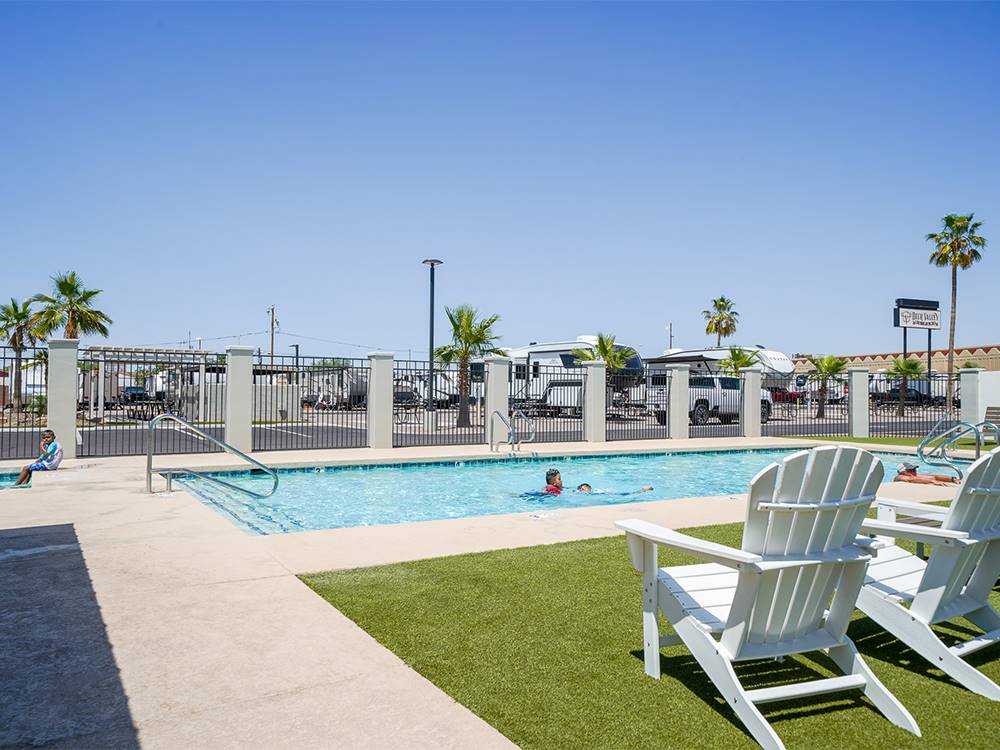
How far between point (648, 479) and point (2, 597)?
38.9 feet

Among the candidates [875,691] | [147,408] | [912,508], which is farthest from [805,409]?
[875,691]

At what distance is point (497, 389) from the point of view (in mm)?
17719

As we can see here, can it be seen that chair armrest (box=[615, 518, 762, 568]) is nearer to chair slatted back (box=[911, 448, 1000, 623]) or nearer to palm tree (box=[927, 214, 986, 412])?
chair slatted back (box=[911, 448, 1000, 623])

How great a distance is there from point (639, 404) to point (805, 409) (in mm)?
14680

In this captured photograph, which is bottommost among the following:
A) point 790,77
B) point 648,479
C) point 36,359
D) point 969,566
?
point 648,479

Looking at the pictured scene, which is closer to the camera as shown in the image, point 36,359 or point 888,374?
point 36,359

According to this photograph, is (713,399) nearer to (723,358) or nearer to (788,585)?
(723,358)

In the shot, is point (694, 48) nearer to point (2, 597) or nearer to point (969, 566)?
point (969, 566)

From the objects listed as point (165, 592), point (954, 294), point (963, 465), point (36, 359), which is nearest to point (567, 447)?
point (963, 465)

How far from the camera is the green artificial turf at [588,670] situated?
8.92ft

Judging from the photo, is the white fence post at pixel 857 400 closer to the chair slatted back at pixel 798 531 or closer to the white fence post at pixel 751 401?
the white fence post at pixel 751 401

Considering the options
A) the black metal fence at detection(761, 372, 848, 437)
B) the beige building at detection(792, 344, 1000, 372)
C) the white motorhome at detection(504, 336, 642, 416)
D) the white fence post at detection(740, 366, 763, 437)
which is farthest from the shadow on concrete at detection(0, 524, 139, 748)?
the beige building at detection(792, 344, 1000, 372)

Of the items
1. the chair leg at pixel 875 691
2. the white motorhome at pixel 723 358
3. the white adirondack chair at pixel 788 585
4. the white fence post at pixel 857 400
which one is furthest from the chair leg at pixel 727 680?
the white motorhome at pixel 723 358

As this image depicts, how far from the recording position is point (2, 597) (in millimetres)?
4355
